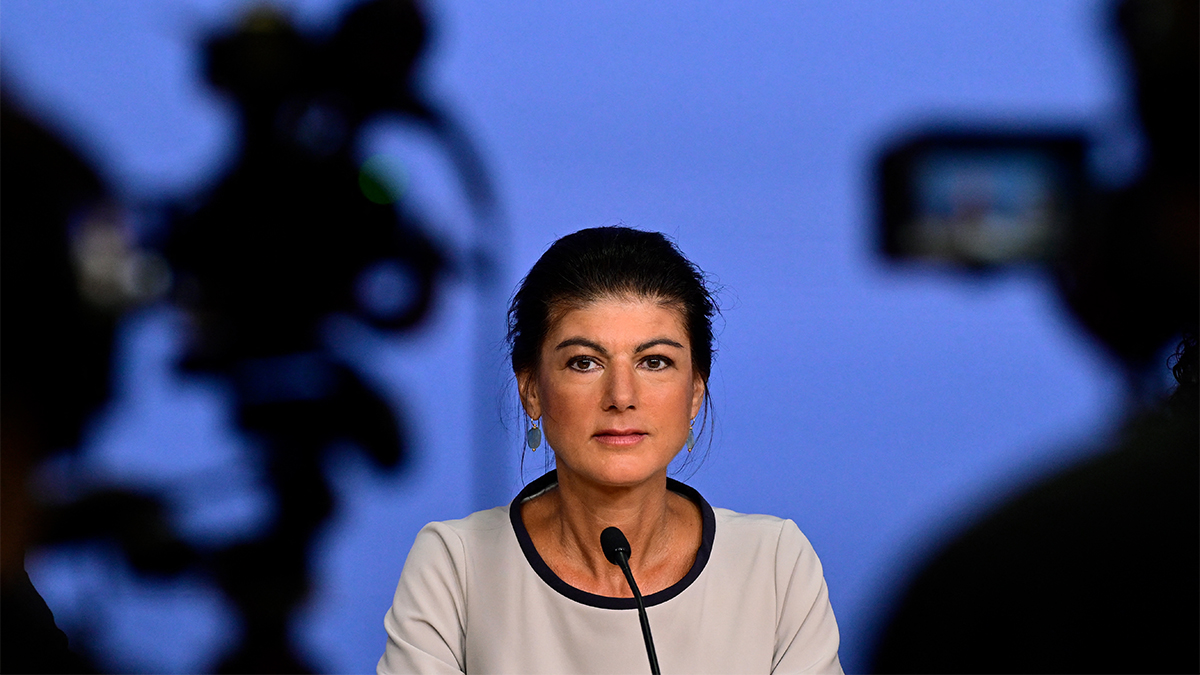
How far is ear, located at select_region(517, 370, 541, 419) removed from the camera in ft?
4.61

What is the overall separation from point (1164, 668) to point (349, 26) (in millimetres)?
1658

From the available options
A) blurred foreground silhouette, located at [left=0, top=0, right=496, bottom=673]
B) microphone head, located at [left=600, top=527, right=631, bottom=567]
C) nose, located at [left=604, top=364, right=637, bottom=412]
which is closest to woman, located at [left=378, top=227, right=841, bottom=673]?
nose, located at [left=604, top=364, right=637, bottom=412]

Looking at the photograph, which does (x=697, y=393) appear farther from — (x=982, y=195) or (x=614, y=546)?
(x=982, y=195)

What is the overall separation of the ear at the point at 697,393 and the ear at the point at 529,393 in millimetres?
222

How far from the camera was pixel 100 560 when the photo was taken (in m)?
1.88

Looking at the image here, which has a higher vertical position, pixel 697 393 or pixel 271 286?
pixel 271 286

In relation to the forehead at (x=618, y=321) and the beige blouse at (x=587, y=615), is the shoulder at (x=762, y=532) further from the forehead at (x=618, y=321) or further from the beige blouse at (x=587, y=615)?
the forehead at (x=618, y=321)

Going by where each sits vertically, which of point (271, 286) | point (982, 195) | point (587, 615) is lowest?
point (587, 615)

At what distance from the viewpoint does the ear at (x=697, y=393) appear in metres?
1.42

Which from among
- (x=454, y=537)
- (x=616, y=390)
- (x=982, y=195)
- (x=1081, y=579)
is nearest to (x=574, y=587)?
(x=454, y=537)

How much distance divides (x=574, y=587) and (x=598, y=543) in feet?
0.23

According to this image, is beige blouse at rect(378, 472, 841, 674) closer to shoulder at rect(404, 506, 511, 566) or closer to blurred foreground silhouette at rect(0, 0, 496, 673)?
shoulder at rect(404, 506, 511, 566)

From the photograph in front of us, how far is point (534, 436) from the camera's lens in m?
1.43

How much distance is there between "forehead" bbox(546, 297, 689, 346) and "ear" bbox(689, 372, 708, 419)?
8cm
